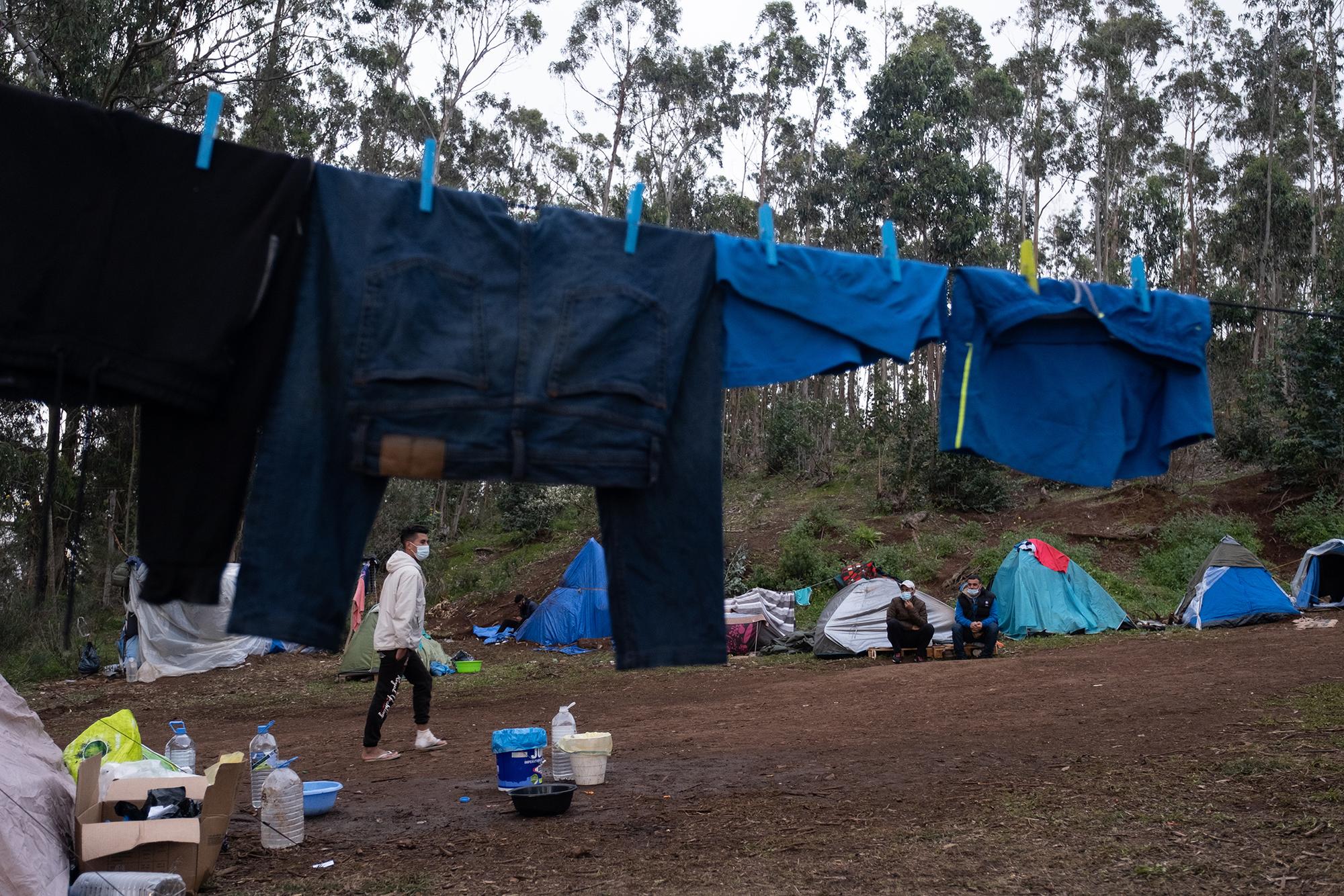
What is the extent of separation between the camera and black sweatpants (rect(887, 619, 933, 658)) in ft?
44.5

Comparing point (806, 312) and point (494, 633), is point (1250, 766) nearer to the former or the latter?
point (806, 312)

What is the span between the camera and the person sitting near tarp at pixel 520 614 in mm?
18688

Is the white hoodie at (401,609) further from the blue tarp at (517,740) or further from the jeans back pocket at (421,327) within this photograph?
the jeans back pocket at (421,327)

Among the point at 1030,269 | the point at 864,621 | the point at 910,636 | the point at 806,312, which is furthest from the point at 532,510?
the point at 806,312

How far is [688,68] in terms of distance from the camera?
30078 millimetres

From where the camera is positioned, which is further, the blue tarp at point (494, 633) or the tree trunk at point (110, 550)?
the tree trunk at point (110, 550)

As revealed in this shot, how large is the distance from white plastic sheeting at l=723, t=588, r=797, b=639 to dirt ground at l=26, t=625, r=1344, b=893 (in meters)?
4.35

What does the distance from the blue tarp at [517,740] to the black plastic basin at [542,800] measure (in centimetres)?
35

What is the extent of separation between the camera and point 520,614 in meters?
19.2

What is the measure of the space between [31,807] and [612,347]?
3.25 metres

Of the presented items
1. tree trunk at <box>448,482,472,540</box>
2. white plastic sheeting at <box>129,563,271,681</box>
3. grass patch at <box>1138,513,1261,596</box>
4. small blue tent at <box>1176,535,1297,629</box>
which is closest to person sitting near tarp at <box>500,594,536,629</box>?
white plastic sheeting at <box>129,563,271,681</box>

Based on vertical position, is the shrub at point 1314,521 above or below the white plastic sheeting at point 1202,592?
above

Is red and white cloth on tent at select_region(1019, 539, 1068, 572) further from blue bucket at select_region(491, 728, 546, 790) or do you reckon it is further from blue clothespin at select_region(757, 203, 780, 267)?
blue clothespin at select_region(757, 203, 780, 267)

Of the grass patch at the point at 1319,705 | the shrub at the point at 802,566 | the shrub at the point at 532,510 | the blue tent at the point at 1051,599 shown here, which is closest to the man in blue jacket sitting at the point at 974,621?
the blue tent at the point at 1051,599
